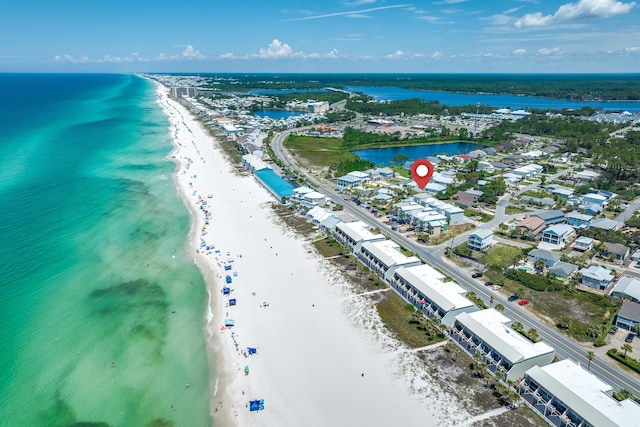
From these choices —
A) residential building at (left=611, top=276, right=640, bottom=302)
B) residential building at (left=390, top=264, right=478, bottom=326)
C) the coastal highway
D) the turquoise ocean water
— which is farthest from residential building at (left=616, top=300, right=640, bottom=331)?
the turquoise ocean water

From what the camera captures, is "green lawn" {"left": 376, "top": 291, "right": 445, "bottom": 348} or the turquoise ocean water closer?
the turquoise ocean water

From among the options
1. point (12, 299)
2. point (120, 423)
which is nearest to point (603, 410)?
point (120, 423)

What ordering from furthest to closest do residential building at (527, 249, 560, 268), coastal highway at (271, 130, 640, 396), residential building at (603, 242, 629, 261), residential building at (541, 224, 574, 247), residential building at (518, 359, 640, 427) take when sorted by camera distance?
residential building at (541, 224, 574, 247) < residential building at (603, 242, 629, 261) < residential building at (527, 249, 560, 268) < coastal highway at (271, 130, 640, 396) < residential building at (518, 359, 640, 427)

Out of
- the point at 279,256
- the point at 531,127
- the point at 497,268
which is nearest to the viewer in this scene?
the point at 497,268

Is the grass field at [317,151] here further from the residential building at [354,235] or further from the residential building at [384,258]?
the residential building at [384,258]

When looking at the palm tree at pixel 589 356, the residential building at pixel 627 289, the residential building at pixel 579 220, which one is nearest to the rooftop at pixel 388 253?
the palm tree at pixel 589 356

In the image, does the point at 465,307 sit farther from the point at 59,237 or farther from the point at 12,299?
the point at 59,237

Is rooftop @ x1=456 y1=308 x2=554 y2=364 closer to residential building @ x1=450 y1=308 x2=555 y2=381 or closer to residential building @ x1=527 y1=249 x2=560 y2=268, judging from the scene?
residential building @ x1=450 y1=308 x2=555 y2=381
